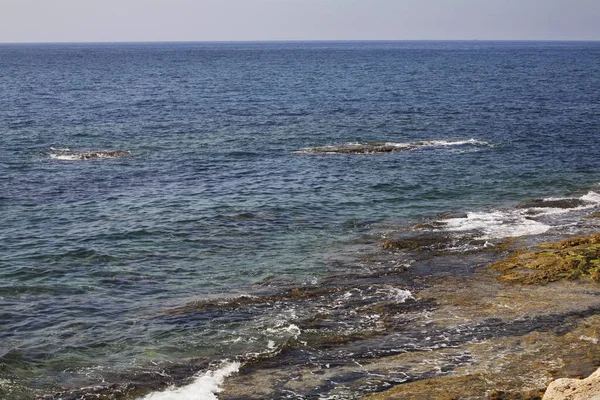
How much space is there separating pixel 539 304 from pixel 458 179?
2274 centimetres

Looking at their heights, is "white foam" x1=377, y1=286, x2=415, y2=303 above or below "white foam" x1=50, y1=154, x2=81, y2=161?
below

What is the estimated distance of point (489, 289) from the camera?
29.0m

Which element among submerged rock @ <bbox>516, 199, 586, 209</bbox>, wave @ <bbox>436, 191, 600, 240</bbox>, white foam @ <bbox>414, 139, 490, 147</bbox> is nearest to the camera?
wave @ <bbox>436, 191, 600, 240</bbox>

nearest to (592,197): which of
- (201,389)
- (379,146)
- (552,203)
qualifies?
(552,203)

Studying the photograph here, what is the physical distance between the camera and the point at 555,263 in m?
30.8

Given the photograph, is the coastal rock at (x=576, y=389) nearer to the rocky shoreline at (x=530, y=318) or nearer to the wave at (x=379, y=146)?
the rocky shoreline at (x=530, y=318)

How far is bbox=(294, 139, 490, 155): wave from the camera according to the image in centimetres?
5850

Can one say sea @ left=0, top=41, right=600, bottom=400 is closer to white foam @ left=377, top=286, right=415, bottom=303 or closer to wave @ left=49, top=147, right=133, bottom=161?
white foam @ left=377, top=286, right=415, bottom=303

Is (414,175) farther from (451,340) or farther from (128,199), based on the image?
(451,340)

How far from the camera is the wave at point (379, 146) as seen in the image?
5850 cm

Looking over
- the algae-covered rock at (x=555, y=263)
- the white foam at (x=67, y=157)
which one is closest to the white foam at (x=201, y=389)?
the algae-covered rock at (x=555, y=263)

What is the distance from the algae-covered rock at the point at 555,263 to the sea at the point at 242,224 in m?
1.90

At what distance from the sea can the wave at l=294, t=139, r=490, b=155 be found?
46cm

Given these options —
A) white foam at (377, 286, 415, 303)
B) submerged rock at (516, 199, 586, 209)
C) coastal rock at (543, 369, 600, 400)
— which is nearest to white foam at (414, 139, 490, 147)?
submerged rock at (516, 199, 586, 209)
